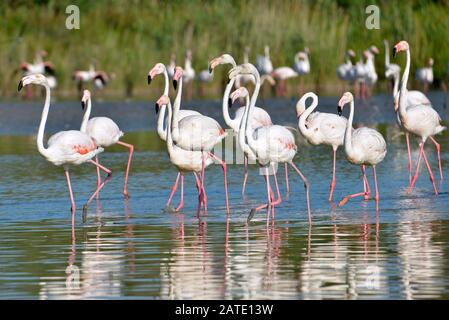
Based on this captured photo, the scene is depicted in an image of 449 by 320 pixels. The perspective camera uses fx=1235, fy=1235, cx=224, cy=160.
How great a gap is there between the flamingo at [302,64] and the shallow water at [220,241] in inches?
540

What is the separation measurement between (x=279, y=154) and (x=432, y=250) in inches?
120

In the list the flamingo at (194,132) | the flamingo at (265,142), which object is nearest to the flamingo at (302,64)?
the flamingo at (194,132)

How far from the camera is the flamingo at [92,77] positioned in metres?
30.3

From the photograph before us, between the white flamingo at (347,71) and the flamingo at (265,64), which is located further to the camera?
the flamingo at (265,64)

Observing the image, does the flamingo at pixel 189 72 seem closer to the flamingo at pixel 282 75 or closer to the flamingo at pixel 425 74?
the flamingo at pixel 282 75

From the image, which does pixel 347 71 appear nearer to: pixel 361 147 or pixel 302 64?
pixel 302 64

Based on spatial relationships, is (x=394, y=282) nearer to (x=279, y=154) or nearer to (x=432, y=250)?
(x=432, y=250)

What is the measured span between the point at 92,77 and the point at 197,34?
2.98 m

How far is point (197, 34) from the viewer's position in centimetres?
3125

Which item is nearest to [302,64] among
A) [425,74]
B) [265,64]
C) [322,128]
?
[265,64]

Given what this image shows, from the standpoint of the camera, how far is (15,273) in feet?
28.9

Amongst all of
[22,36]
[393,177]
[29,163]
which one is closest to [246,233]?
[393,177]

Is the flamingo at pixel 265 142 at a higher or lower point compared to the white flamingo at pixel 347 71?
lower

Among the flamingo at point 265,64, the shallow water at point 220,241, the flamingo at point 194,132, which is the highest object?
the flamingo at point 265,64
